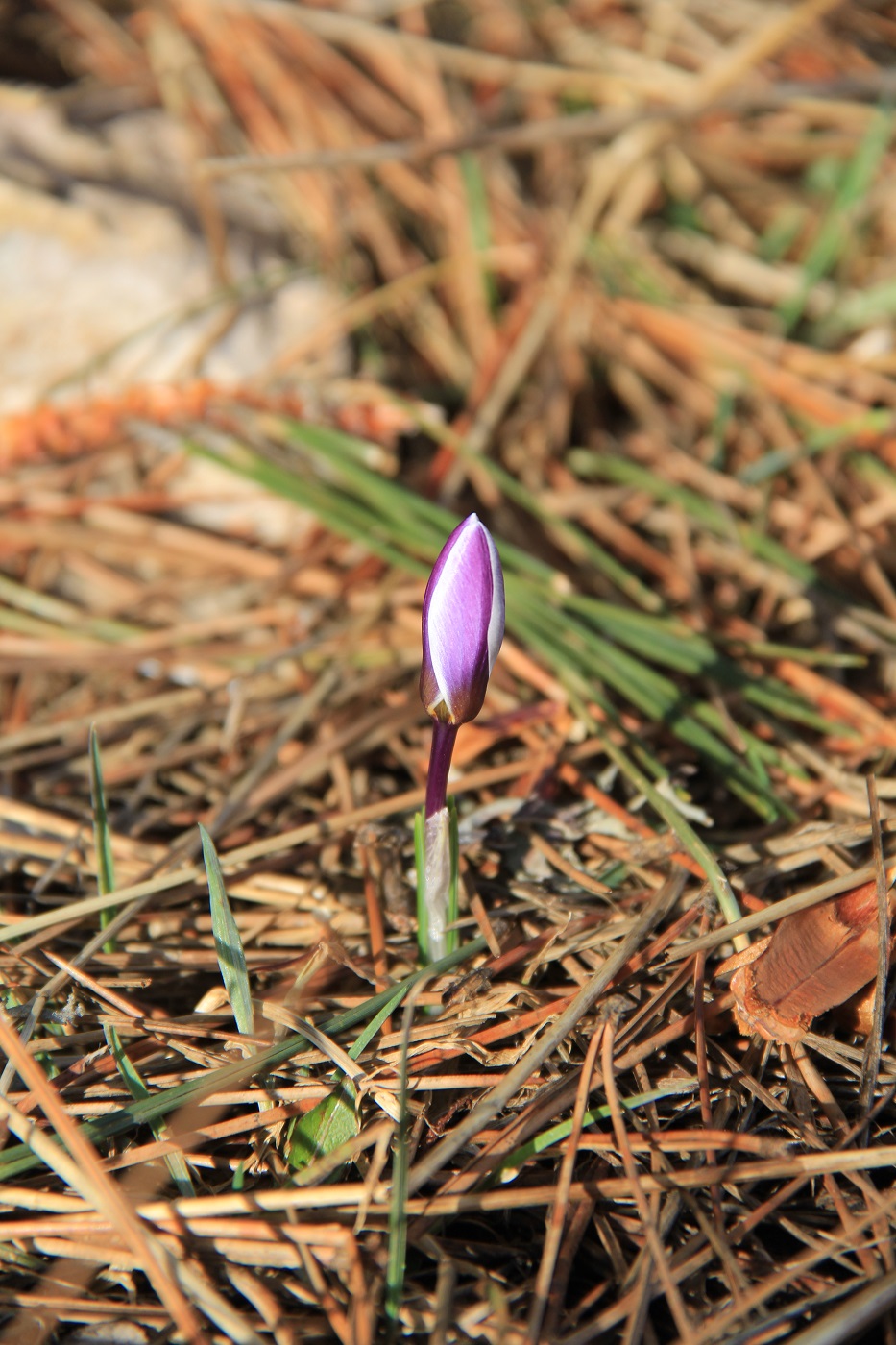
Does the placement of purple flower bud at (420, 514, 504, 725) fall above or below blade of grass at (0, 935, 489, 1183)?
above

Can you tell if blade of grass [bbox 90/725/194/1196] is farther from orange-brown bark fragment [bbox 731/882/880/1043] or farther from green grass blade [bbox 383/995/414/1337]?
orange-brown bark fragment [bbox 731/882/880/1043]

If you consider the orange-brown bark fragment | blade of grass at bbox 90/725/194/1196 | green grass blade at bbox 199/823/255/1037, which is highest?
the orange-brown bark fragment

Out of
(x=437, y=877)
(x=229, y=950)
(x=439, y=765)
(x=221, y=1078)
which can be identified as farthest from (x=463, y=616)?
(x=221, y=1078)

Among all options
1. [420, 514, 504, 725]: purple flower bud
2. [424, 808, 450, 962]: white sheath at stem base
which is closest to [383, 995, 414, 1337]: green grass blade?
[424, 808, 450, 962]: white sheath at stem base

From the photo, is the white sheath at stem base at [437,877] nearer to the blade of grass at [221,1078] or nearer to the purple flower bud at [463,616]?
the blade of grass at [221,1078]

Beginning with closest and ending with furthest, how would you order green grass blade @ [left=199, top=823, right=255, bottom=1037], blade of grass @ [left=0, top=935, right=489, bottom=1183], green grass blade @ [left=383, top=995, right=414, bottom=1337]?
green grass blade @ [left=383, top=995, right=414, bottom=1337], blade of grass @ [left=0, top=935, right=489, bottom=1183], green grass blade @ [left=199, top=823, right=255, bottom=1037]

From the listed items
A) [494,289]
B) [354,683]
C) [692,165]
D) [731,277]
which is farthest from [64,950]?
[692,165]

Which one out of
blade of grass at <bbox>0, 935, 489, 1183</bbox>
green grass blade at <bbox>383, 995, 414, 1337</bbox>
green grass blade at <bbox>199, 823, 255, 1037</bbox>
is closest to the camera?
green grass blade at <bbox>383, 995, 414, 1337</bbox>

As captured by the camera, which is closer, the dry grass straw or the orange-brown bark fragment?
the dry grass straw

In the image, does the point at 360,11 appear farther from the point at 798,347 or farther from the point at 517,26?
the point at 798,347
